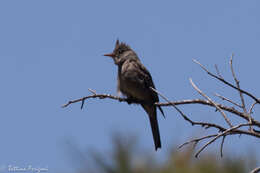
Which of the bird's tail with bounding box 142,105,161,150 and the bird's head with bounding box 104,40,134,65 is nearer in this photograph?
the bird's tail with bounding box 142,105,161,150

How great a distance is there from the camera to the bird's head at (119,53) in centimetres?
758

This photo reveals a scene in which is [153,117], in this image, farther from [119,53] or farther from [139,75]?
[119,53]

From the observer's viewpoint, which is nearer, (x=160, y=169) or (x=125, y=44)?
(x=160, y=169)

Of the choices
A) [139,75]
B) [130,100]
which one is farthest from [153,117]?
[139,75]

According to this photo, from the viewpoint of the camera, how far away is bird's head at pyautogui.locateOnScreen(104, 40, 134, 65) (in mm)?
7578

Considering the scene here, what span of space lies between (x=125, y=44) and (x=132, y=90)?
138cm

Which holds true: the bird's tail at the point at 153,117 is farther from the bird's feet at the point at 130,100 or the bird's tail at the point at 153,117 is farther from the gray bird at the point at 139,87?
the bird's feet at the point at 130,100

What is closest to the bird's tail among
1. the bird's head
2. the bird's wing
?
the bird's wing

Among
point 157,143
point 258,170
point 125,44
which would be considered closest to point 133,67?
point 125,44

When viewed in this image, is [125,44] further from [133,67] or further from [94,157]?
[94,157]

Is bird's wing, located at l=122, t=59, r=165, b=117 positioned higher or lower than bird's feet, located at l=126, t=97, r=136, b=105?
higher

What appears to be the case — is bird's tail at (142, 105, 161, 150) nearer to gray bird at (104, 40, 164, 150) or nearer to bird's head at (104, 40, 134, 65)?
gray bird at (104, 40, 164, 150)

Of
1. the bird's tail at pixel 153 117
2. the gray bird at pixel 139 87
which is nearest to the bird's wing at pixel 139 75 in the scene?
the gray bird at pixel 139 87

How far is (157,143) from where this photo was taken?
21.8ft
